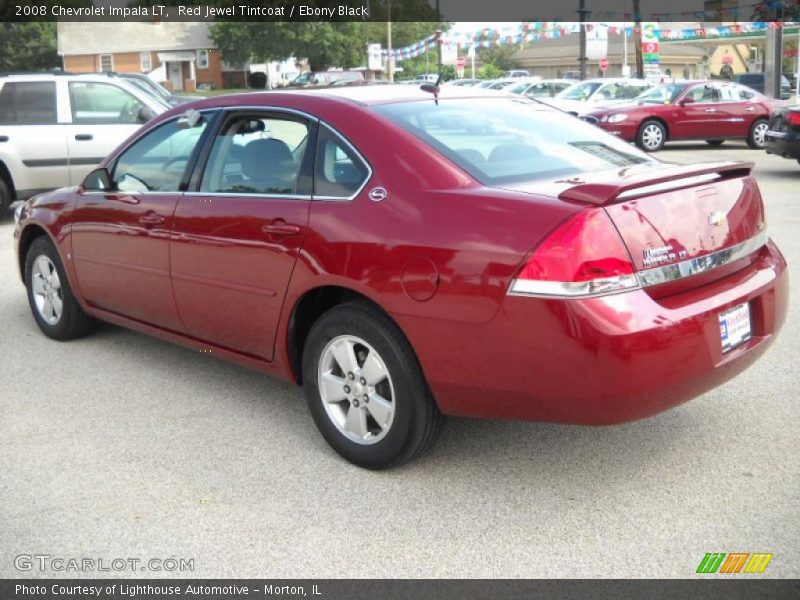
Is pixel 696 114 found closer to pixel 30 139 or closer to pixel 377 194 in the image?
pixel 30 139

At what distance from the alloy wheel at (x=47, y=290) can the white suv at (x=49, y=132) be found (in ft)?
17.8

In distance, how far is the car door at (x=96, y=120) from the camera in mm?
11461

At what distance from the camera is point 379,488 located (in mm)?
3818

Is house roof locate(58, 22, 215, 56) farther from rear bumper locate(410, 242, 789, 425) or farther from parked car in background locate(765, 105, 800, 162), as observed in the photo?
rear bumper locate(410, 242, 789, 425)

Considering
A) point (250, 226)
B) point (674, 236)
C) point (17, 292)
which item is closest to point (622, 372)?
point (674, 236)

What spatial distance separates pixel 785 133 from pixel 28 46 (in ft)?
236

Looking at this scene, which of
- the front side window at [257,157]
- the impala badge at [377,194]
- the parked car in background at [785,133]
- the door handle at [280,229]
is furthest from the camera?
the parked car in background at [785,133]

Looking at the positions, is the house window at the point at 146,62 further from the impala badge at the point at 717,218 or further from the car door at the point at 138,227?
the impala badge at the point at 717,218

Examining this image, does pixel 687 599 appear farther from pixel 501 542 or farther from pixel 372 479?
pixel 372 479

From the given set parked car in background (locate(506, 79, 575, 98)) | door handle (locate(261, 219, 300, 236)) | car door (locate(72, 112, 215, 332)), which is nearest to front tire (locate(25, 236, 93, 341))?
car door (locate(72, 112, 215, 332))

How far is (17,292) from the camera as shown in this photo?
25.1ft

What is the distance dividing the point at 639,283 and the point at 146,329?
9.69ft

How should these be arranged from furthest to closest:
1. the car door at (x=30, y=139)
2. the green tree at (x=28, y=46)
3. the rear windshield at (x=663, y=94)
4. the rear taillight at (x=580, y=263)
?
the green tree at (x=28, y=46) < the rear windshield at (x=663, y=94) < the car door at (x=30, y=139) < the rear taillight at (x=580, y=263)

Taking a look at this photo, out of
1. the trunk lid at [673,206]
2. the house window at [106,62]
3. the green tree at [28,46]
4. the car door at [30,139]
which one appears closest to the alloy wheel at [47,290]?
the trunk lid at [673,206]
